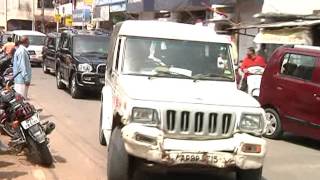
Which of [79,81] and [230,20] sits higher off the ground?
[230,20]

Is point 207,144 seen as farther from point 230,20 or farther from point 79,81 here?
point 230,20

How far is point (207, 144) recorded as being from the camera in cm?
670

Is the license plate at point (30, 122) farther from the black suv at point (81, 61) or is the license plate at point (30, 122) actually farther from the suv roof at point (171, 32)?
the black suv at point (81, 61)

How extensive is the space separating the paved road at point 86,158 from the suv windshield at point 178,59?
1.36m

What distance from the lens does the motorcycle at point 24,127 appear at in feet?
26.9

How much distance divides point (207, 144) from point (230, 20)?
18.4m

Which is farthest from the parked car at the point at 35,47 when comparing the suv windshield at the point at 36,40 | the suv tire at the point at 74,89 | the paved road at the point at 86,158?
the paved road at the point at 86,158

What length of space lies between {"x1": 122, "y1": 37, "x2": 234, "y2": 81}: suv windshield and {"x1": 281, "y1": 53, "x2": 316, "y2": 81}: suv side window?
131 inches

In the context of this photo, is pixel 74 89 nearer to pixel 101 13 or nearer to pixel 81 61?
pixel 81 61

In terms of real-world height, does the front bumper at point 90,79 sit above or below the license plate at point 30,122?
below

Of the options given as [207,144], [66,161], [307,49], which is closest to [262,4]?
[307,49]

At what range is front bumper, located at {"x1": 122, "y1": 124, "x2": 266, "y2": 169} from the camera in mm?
6570

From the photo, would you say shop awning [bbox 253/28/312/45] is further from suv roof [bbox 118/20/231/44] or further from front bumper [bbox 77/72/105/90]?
suv roof [bbox 118/20/231/44]

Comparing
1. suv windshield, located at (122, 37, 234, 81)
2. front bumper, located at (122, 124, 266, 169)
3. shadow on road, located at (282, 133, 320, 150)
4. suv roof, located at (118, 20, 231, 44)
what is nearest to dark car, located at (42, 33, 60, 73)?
shadow on road, located at (282, 133, 320, 150)
